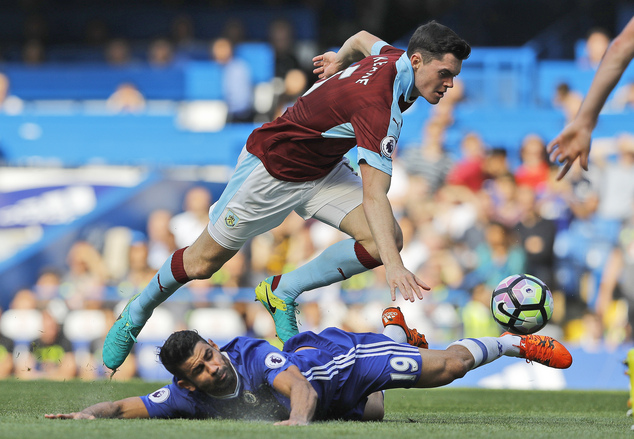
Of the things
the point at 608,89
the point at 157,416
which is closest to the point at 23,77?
the point at 157,416

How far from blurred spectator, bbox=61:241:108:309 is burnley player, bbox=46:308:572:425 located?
18.2ft

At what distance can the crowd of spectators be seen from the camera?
396 inches

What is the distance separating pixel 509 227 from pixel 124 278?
16.3ft

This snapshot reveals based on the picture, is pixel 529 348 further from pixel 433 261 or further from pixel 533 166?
pixel 533 166

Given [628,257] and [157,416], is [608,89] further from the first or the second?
[628,257]

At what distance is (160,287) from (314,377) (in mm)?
1741

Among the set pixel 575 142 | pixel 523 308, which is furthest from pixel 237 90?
pixel 575 142

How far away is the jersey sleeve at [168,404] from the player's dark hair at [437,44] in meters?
2.55

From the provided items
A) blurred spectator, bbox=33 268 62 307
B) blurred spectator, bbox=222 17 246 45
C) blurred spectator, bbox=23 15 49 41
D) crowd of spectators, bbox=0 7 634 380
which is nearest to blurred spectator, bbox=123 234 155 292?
crowd of spectators, bbox=0 7 634 380

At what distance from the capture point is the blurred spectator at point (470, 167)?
38.5 ft

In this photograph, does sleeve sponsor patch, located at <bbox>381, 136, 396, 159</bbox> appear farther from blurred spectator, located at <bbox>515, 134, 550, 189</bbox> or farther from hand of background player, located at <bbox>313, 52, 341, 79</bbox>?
blurred spectator, located at <bbox>515, 134, 550, 189</bbox>

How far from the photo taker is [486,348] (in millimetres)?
5531

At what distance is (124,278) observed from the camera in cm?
1113

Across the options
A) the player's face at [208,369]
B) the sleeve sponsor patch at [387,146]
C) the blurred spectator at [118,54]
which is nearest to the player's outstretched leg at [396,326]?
the sleeve sponsor patch at [387,146]
